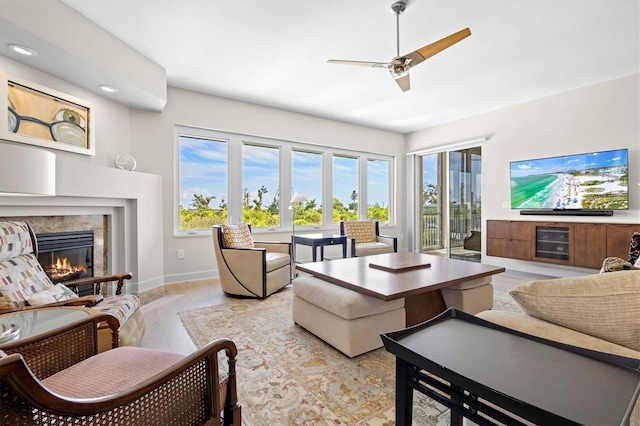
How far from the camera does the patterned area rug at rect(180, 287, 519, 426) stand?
151cm

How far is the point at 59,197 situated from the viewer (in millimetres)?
2926

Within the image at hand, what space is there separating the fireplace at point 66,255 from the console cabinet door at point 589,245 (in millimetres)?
5936

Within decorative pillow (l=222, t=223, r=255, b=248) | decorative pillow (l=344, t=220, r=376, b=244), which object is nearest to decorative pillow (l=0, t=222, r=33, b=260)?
decorative pillow (l=222, t=223, r=255, b=248)

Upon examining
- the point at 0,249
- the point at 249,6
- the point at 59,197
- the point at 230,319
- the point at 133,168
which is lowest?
the point at 230,319

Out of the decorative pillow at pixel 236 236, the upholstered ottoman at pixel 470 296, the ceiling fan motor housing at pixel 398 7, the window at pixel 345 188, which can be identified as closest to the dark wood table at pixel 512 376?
the upholstered ottoman at pixel 470 296

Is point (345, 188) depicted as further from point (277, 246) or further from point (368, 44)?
point (368, 44)

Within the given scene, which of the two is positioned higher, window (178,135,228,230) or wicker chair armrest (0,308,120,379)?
window (178,135,228,230)

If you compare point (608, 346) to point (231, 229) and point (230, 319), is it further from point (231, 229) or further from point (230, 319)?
point (231, 229)

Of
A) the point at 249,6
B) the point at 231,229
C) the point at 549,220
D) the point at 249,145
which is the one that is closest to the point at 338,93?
the point at 249,145

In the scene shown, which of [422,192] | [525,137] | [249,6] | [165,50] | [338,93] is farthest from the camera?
[422,192]

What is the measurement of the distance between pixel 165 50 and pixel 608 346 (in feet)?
13.3

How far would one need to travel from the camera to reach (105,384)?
1068 millimetres

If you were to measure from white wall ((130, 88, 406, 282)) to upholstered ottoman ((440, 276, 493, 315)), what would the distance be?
3.16 m

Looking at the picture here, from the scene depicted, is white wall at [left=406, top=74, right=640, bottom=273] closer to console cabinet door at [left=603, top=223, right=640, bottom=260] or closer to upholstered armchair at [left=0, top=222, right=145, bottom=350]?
console cabinet door at [left=603, top=223, right=640, bottom=260]
